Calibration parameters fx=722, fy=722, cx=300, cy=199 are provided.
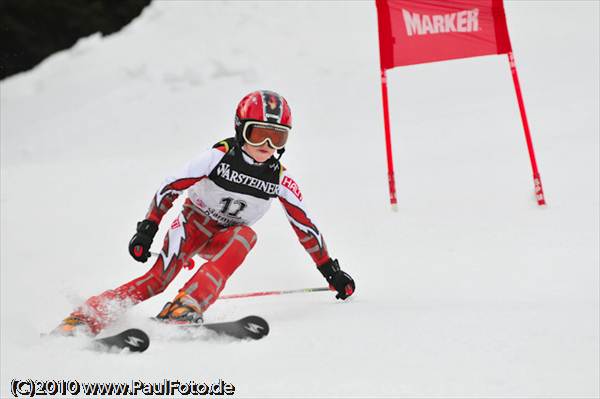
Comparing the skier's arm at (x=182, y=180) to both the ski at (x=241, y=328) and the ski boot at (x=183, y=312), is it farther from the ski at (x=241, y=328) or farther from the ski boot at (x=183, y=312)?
the ski at (x=241, y=328)

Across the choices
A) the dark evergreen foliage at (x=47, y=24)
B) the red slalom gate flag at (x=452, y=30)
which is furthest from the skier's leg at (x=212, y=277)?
the dark evergreen foliage at (x=47, y=24)

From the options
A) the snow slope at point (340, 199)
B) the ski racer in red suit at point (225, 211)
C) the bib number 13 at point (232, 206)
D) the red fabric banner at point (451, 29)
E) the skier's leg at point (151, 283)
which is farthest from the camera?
the red fabric banner at point (451, 29)

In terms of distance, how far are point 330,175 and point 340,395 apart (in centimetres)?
503

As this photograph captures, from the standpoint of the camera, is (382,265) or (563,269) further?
(382,265)

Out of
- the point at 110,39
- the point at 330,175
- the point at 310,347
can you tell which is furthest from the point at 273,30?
the point at 310,347

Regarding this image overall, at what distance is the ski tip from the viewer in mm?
3125

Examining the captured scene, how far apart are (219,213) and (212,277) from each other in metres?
0.61

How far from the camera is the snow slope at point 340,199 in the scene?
2.84 metres

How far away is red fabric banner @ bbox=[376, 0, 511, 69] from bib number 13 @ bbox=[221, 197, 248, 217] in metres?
2.53

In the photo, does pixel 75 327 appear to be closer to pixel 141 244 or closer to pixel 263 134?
pixel 141 244

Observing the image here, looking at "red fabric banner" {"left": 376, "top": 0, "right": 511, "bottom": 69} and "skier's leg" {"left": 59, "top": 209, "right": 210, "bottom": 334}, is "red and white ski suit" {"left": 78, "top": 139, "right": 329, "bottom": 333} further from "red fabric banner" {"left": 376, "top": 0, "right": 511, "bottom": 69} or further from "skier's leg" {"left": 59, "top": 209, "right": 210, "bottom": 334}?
"red fabric banner" {"left": 376, "top": 0, "right": 511, "bottom": 69}

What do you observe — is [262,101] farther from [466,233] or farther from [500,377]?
[466,233]

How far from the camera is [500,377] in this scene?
261 cm

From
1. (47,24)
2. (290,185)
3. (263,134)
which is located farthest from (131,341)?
(47,24)
